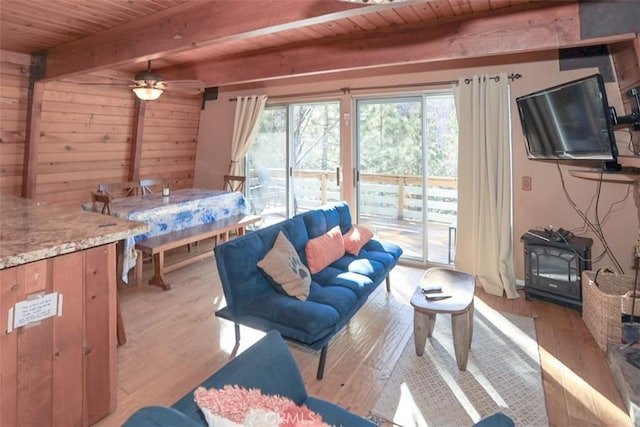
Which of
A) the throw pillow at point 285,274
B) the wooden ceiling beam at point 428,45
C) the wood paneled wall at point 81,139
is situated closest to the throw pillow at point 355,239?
the throw pillow at point 285,274

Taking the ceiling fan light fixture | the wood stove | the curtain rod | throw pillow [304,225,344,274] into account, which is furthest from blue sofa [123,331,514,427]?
the curtain rod

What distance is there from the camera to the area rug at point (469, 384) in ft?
6.40

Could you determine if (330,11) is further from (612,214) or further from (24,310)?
(612,214)

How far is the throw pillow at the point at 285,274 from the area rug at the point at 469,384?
82 cm

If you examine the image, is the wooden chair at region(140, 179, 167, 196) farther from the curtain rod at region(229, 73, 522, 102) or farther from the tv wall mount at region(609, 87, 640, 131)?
the tv wall mount at region(609, 87, 640, 131)

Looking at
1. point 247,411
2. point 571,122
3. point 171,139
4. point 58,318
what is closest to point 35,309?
point 58,318

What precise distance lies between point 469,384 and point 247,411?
184cm

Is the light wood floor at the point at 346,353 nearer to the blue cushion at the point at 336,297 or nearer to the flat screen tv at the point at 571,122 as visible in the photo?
the blue cushion at the point at 336,297

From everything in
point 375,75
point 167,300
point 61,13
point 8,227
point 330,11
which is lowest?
point 167,300

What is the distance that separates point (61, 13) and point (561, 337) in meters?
4.64

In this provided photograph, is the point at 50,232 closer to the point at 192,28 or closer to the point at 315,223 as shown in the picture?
the point at 192,28

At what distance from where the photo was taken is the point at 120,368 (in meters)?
2.36

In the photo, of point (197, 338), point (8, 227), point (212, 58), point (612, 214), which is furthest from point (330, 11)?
point (612, 214)

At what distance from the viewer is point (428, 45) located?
2.98m
